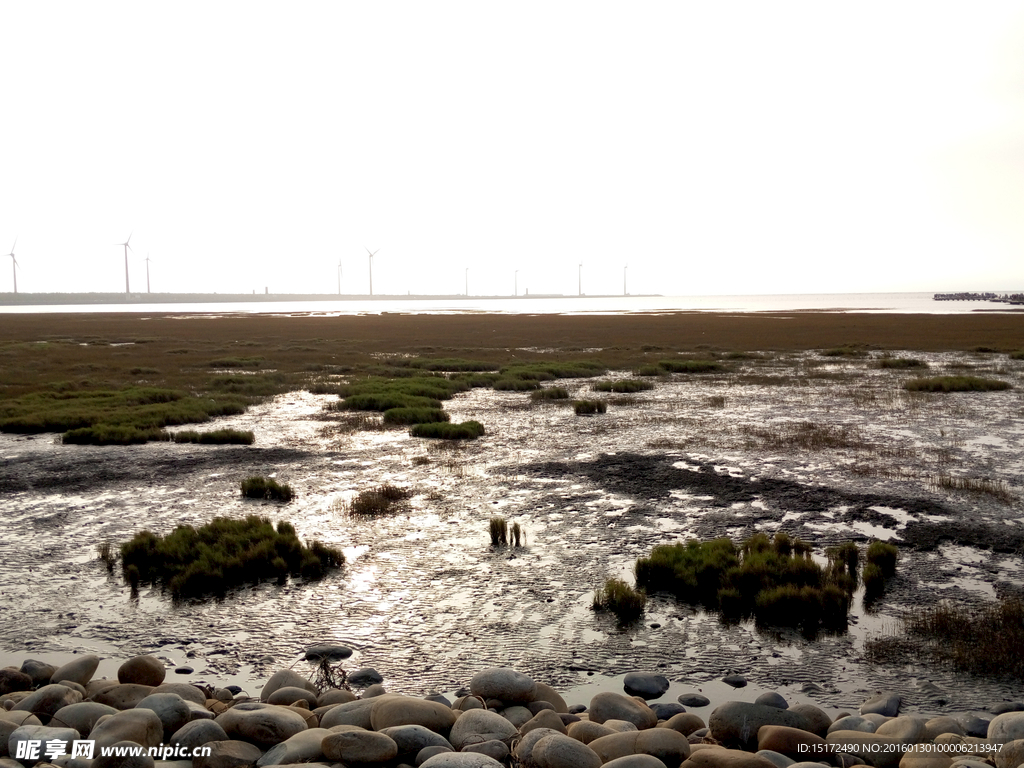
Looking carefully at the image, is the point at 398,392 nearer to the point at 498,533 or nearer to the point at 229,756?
the point at 498,533

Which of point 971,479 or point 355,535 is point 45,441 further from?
point 971,479

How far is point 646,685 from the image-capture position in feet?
24.1

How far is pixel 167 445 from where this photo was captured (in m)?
21.0

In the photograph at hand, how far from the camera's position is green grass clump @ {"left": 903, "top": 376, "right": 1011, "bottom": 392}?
3023 centimetres

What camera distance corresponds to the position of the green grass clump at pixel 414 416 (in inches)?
963

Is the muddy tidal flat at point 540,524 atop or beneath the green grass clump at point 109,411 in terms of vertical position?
beneath

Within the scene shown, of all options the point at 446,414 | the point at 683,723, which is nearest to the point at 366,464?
the point at 446,414

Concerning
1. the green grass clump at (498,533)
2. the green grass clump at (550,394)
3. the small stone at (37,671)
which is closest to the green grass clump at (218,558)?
the green grass clump at (498,533)

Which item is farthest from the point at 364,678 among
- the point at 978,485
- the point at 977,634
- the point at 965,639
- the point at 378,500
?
the point at 978,485

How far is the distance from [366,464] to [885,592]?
11.9 meters

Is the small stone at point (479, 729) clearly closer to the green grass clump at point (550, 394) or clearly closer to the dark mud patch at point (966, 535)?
the dark mud patch at point (966, 535)

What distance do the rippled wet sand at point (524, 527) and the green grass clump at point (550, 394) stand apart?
449 cm

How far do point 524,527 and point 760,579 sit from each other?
4343mm

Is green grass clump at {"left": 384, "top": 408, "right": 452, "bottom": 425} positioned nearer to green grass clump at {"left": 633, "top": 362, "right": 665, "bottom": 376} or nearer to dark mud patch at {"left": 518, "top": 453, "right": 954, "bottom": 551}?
dark mud patch at {"left": 518, "top": 453, "right": 954, "bottom": 551}
